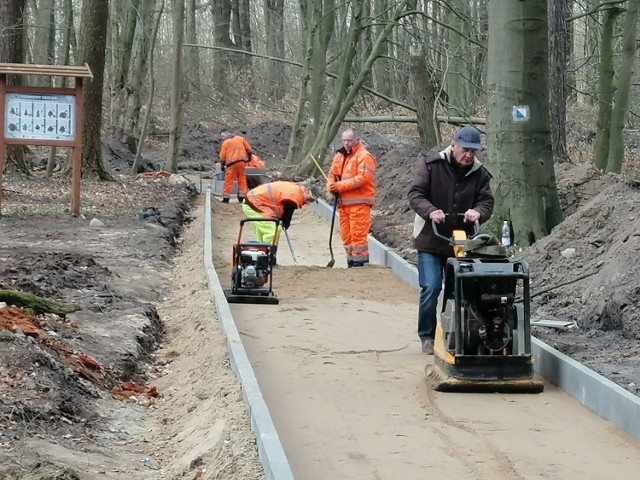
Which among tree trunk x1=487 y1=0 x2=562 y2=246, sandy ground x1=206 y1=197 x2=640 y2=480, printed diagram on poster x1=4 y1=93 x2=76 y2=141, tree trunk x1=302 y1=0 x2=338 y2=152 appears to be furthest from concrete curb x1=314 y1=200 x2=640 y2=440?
tree trunk x1=302 y1=0 x2=338 y2=152

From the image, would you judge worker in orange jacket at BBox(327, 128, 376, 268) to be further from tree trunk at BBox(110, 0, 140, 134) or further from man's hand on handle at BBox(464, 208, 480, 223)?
tree trunk at BBox(110, 0, 140, 134)

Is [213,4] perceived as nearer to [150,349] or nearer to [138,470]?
[150,349]

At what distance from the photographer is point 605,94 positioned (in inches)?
977

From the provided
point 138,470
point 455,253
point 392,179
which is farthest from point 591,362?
point 392,179

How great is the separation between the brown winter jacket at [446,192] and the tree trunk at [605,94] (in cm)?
1569

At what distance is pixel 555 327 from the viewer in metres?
10.5

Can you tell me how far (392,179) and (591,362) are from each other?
54.4 ft

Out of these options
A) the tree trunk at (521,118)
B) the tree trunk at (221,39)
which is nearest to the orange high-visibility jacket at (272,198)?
the tree trunk at (521,118)

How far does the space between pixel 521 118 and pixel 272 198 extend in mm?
3585

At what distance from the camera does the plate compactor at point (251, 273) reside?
12.5m

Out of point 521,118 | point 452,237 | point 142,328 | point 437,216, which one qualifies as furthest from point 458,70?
point 437,216

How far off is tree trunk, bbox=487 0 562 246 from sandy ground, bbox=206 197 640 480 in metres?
3.73

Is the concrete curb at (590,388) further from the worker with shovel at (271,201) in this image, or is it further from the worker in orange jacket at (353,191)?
the worker in orange jacket at (353,191)

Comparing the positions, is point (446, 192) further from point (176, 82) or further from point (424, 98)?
point (176, 82)
